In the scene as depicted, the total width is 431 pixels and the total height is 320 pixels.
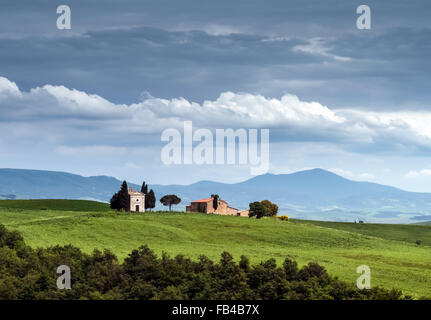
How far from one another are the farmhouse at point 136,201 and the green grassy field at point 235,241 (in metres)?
22.9

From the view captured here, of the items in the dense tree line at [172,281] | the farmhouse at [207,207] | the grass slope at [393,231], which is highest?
the farmhouse at [207,207]

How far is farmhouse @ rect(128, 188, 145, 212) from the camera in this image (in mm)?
158750

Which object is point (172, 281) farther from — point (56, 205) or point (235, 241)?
point (56, 205)

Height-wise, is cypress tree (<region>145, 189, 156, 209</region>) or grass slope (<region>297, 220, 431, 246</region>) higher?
cypress tree (<region>145, 189, 156, 209</region>)

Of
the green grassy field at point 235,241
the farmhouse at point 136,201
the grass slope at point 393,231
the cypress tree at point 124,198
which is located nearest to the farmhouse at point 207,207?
the farmhouse at point 136,201

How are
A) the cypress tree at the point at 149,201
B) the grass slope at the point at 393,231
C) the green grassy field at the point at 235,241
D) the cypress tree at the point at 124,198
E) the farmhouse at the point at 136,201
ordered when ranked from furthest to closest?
the cypress tree at the point at 149,201, the grass slope at the point at 393,231, the farmhouse at the point at 136,201, the cypress tree at the point at 124,198, the green grassy field at the point at 235,241

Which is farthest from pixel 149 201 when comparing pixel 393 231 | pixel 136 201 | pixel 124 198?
pixel 393 231

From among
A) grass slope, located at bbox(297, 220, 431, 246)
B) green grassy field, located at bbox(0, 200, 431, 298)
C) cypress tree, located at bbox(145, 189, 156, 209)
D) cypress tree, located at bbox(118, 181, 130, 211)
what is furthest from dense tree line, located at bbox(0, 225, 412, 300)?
grass slope, located at bbox(297, 220, 431, 246)

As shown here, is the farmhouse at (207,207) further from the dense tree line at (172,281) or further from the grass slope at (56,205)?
the dense tree line at (172,281)

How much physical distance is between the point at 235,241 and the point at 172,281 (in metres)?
61.6

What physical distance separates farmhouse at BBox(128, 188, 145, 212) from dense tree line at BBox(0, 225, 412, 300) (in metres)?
107

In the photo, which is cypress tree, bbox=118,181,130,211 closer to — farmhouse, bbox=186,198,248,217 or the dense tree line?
farmhouse, bbox=186,198,248,217

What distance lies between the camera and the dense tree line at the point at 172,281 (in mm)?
40344
